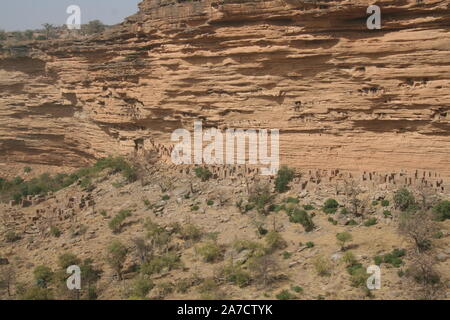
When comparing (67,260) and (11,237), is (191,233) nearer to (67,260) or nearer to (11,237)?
(67,260)

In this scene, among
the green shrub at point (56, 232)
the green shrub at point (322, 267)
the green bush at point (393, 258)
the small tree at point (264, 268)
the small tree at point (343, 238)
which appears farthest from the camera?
the green shrub at point (56, 232)

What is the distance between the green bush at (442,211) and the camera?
13.4 m

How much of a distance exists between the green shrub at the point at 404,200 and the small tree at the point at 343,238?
1.80 metres

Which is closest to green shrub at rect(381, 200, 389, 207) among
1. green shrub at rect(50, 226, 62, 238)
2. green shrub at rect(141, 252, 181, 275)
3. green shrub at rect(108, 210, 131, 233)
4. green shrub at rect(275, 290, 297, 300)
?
green shrub at rect(275, 290, 297, 300)

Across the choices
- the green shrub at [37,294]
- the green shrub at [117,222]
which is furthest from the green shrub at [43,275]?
the green shrub at [117,222]

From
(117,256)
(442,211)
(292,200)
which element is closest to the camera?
(442,211)

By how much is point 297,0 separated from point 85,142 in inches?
507

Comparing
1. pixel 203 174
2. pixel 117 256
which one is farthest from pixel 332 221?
pixel 117 256

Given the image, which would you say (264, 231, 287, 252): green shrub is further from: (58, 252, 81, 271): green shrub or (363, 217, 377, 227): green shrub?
(58, 252, 81, 271): green shrub

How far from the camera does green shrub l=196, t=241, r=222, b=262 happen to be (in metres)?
13.6

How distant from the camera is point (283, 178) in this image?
16250 mm

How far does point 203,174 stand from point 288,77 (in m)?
4.50

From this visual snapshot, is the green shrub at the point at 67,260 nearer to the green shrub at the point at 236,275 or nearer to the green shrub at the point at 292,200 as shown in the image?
the green shrub at the point at 236,275

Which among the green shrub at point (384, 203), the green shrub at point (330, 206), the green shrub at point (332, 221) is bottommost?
the green shrub at point (332, 221)
